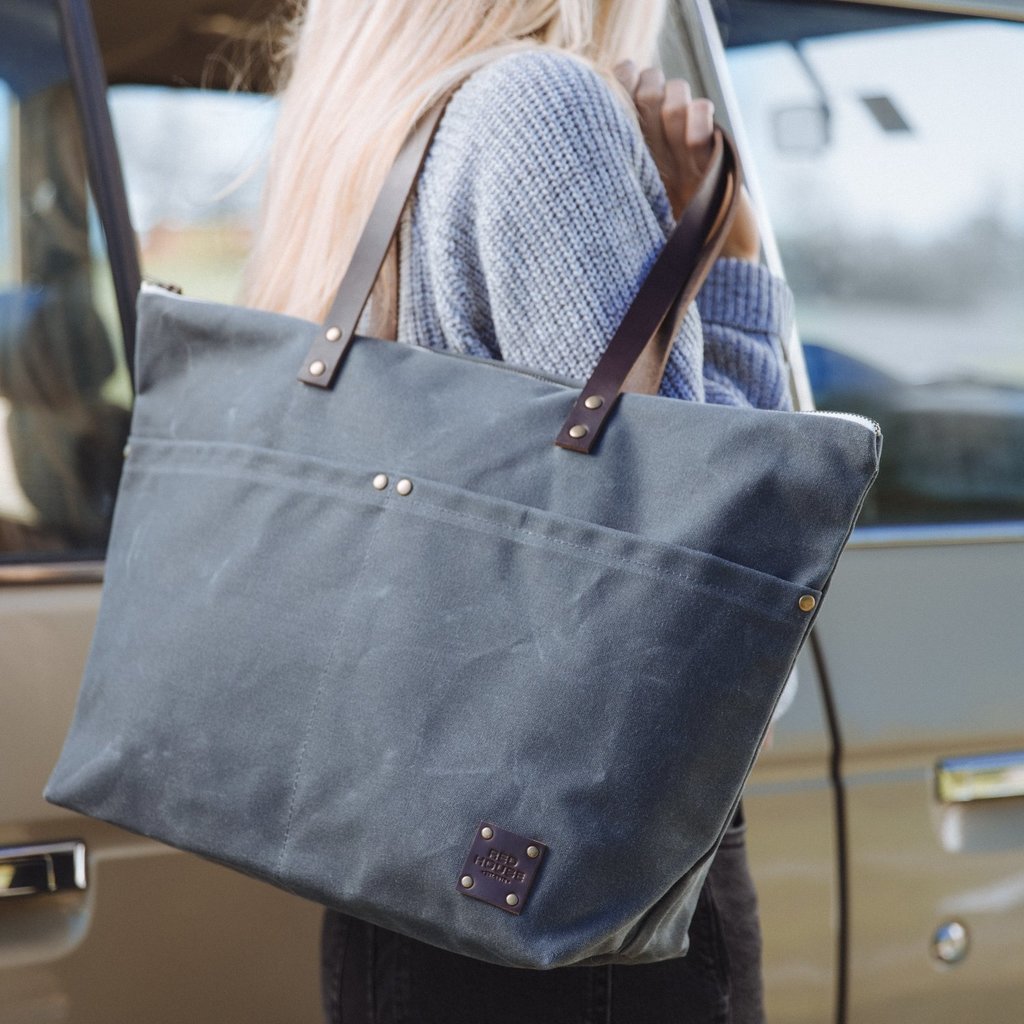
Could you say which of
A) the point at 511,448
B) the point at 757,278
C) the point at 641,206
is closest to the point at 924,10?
the point at 757,278

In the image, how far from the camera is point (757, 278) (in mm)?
1117

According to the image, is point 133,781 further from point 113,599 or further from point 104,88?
point 104,88

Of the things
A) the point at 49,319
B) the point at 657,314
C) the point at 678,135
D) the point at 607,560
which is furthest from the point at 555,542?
the point at 49,319

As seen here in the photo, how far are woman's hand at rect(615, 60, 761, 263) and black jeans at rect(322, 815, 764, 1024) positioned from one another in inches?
22.6

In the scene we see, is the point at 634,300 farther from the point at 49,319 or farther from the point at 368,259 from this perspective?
the point at 49,319

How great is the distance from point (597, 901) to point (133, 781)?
0.42 metres

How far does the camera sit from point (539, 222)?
37.9 inches

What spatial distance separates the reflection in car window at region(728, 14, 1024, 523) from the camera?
1812 mm

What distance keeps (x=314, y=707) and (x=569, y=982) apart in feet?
1.06

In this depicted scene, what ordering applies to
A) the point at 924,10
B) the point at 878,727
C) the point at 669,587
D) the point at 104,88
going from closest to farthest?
1. the point at 669,587
2. the point at 104,88
3. the point at 878,727
4. the point at 924,10

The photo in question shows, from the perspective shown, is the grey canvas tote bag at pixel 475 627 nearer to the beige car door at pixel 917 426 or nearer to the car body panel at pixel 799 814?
the car body panel at pixel 799 814

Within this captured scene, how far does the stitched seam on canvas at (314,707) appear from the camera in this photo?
0.96 metres

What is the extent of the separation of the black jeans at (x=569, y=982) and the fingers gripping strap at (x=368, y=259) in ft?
1.65

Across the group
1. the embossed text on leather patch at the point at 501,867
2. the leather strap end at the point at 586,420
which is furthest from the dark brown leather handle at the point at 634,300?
the embossed text on leather patch at the point at 501,867
